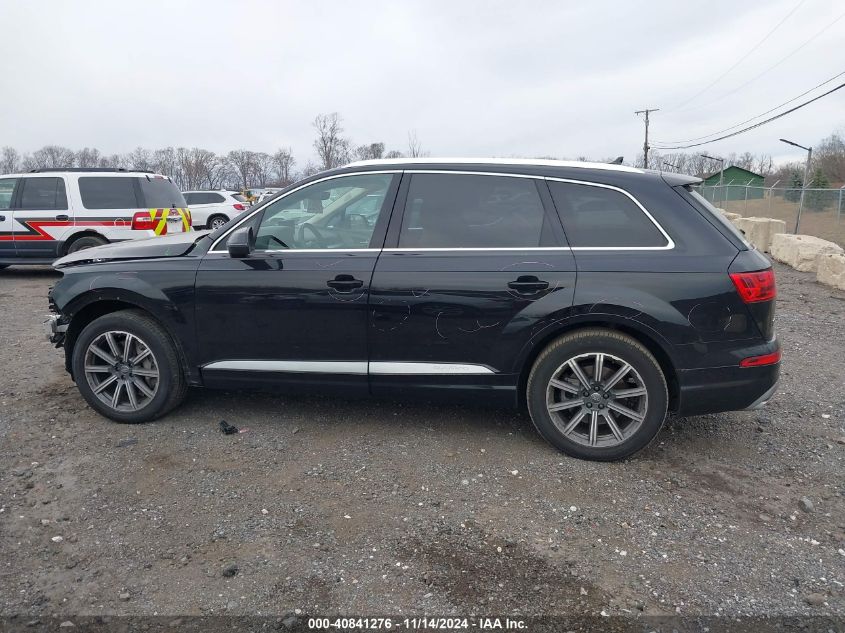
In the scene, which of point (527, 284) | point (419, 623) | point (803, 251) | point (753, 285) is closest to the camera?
point (419, 623)

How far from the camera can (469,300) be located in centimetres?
354

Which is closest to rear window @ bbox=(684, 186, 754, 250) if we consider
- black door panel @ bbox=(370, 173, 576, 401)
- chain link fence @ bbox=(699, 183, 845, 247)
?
black door panel @ bbox=(370, 173, 576, 401)

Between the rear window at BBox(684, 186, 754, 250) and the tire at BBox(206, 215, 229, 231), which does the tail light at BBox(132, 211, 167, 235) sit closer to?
the rear window at BBox(684, 186, 754, 250)

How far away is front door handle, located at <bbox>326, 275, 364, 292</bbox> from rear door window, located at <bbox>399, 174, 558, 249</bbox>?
0.36 meters

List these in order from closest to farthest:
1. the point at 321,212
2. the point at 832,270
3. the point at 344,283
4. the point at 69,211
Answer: the point at 344,283 < the point at 321,212 < the point at 832,270 < the point at 69,211

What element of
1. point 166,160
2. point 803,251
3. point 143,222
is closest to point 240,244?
point 143,222

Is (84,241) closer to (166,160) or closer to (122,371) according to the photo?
(122,371)

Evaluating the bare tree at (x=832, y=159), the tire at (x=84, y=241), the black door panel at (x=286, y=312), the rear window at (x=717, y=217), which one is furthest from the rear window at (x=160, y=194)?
the bare tree at (x=832, y=159)

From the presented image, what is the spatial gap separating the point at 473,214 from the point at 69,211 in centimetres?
881

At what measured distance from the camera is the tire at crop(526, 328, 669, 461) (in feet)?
11.3

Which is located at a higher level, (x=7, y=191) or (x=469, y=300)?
(x=7, y=191)

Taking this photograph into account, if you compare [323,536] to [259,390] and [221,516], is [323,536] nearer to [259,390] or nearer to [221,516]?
[221,516]

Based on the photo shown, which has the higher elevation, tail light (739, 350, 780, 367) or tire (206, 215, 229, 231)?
tire (206, 215, 229, 231)

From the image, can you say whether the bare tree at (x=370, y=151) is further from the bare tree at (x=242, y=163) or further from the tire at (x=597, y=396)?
the tire at (x=597, y=396)
